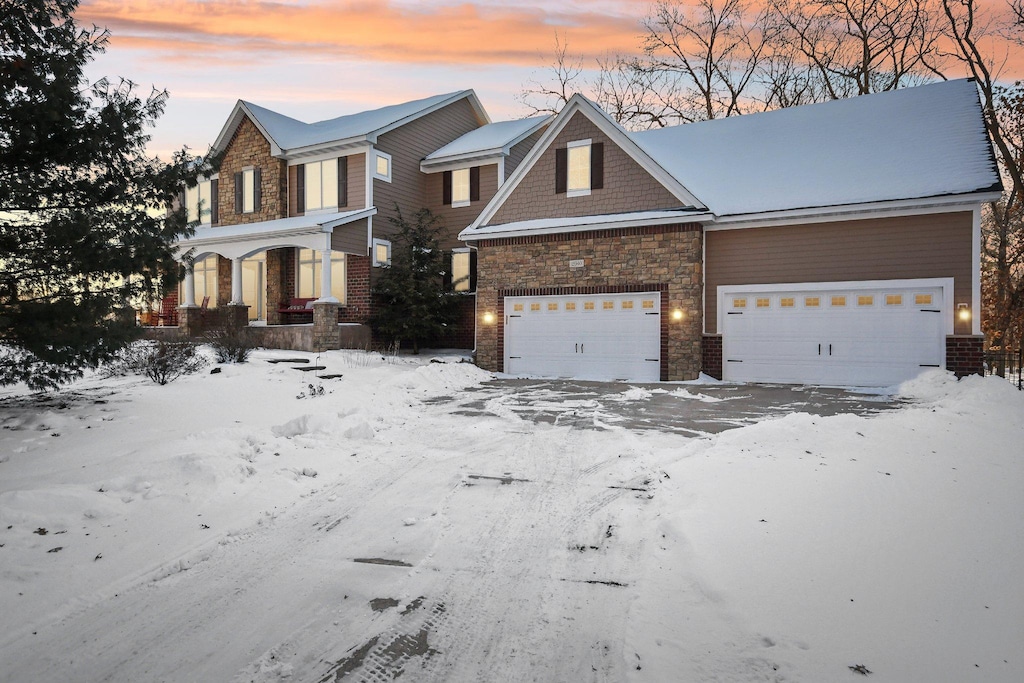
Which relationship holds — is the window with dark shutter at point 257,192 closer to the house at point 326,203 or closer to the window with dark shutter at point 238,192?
the house at point 326,203

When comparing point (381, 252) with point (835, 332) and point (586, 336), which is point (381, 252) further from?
point (835, 332)

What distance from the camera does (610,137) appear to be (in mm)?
15633

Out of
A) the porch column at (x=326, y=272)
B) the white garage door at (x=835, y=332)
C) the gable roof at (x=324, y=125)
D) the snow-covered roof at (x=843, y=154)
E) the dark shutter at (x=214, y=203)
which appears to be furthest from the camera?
the dark shutter at (x=214, y=203)

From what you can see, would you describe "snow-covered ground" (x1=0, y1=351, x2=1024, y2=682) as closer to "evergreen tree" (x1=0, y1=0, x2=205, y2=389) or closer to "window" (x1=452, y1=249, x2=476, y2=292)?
"evergreen tree" (x1=0, y1=0, x2=205, y2=389)

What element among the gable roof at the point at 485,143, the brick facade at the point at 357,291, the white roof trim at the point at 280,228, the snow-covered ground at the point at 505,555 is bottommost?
the snow-covered ground at the point at 505,555

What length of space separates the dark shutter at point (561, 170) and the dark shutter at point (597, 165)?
0.69 meters

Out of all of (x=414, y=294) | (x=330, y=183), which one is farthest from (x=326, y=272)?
(x=330, y=183)

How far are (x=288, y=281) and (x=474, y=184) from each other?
7448 millimetres

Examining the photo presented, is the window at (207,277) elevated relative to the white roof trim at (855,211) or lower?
lower

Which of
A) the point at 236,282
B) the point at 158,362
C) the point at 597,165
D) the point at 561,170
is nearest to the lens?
the point at 158,362

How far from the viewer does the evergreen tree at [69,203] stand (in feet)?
22.1

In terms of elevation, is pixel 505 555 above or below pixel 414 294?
below

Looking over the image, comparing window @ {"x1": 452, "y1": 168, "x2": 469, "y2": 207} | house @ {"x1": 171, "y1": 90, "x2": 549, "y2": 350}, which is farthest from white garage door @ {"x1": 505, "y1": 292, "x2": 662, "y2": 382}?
window @ {"x1": 452, "y1": 168, "x2": 469, "y2": 207}

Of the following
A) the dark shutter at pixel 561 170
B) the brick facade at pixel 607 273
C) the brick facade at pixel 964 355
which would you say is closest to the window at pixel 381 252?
the brick facade at pixel 607 273
